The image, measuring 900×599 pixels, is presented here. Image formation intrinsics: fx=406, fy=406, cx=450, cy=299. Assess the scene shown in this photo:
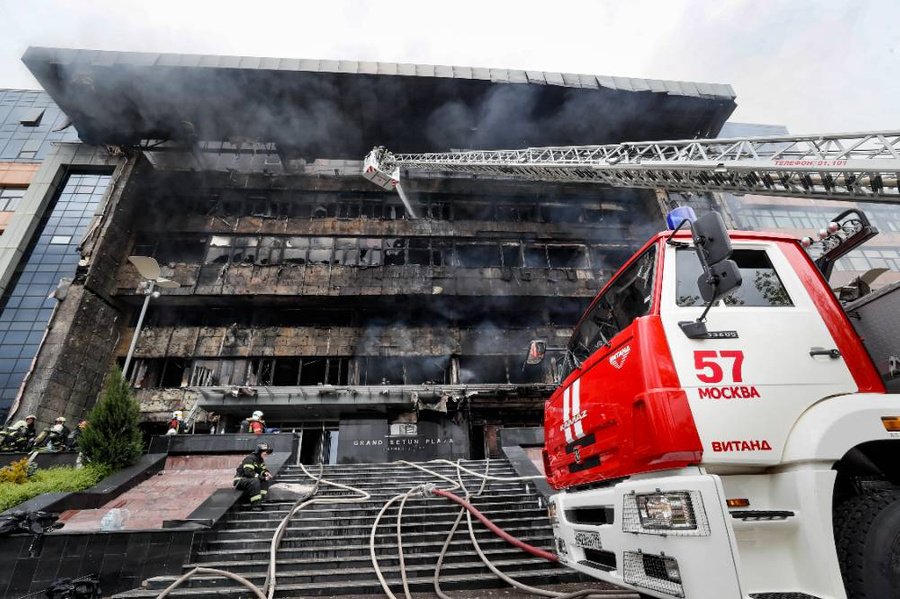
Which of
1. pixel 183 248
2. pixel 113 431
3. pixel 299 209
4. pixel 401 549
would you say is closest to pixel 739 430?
pixel 401 549

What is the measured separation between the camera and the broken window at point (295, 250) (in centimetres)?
2262

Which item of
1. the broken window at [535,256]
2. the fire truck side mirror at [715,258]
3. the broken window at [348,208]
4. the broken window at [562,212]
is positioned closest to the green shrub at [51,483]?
the fire truck side mirror at [715,258]

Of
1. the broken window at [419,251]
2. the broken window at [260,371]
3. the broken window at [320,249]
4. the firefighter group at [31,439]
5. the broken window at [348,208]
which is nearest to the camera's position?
the firefighter group at [31,439]

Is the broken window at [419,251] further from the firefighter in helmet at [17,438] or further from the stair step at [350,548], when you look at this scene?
the stair step at [350,548]

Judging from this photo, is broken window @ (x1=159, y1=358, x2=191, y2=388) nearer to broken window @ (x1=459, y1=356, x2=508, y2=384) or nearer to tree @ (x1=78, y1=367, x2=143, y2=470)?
tree @ (x1=78, y1=367, x2=143, y2=470)

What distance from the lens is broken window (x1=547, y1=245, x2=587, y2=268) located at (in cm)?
2461

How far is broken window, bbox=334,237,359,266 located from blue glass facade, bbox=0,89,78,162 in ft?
57.2

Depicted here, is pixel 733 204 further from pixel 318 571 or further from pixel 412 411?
pixel 318 571

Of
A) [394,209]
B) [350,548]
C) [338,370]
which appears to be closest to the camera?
[350,548]

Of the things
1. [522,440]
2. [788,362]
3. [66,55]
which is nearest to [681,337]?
[788,362]

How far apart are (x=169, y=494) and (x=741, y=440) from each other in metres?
11.0

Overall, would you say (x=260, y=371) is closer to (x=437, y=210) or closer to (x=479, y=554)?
(x=437, y=210)

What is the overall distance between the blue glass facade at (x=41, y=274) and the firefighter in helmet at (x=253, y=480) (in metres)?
18.2

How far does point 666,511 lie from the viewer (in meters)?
2.58
